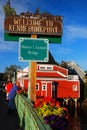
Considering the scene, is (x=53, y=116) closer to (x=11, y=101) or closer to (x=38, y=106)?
(x=38, y=106)

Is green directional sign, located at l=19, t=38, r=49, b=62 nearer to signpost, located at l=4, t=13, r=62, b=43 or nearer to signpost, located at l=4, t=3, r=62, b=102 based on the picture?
signpost, located at l=4, t=3, r=62, b=102

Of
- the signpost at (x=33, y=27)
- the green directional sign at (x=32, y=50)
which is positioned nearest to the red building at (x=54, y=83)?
the signpost at (x=33, y=27)

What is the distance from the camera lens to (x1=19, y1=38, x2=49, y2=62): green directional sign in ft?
40.2

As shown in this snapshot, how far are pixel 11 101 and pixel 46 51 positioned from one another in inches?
256

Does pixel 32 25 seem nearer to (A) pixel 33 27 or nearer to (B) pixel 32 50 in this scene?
(A) pixel 33 27

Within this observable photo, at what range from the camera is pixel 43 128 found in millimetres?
6109

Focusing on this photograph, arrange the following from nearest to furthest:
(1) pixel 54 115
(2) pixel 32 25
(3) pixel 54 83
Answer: (1) pixel 54 115 → (2) pixel 32 25 → (3) pixel 54 83

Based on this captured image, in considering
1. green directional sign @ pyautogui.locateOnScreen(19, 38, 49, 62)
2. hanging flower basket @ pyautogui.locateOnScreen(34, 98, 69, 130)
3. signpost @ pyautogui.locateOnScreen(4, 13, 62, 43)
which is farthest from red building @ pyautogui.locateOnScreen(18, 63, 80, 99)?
hanging flower basket @ pyautogui.locateOnScreen(34, 98, 69, 130)

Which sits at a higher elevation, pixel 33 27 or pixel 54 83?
pixel 33 27

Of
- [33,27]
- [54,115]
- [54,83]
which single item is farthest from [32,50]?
[54,83]

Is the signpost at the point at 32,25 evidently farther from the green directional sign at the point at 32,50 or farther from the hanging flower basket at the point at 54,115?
the hanging flower basket at the point at 54,115

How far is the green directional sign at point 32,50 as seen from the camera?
12.2 metres

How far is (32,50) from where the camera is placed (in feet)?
40.2

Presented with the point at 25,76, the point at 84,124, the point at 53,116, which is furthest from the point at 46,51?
the point at 25,76
